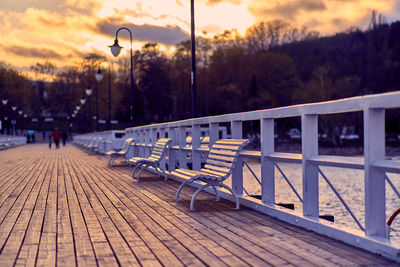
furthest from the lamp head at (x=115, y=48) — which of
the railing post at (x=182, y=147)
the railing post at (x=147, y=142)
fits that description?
the railing post at (x=182, y=147)

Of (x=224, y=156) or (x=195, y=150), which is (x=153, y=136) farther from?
(x=224, y=156)

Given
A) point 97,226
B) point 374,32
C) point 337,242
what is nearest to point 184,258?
point 337,242

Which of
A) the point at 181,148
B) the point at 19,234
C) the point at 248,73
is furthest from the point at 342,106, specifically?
the point at 248,73

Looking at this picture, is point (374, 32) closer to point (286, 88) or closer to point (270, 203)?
point (286, 88)

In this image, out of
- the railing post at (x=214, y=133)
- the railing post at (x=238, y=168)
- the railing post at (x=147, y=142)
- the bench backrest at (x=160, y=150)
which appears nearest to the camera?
the railing post at (x=238, y=168)

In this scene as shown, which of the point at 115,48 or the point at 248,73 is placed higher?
the point at 248,73

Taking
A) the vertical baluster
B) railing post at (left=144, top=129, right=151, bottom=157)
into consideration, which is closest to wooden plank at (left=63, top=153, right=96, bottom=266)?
the vertical baluster

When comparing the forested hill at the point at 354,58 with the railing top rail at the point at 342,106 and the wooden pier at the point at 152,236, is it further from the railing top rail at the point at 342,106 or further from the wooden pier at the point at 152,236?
the railing top rail at the point at 342,106

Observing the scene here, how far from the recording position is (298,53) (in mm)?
78188

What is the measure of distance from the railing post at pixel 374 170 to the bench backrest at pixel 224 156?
2464 mm

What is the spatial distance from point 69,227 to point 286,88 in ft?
203

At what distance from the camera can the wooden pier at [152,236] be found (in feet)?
13.6

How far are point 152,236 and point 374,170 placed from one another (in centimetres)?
212

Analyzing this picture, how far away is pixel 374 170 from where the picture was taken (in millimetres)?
4262
